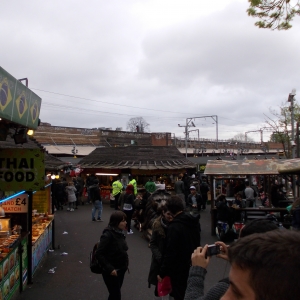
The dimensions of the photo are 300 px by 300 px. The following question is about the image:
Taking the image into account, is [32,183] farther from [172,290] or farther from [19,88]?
[172,290]

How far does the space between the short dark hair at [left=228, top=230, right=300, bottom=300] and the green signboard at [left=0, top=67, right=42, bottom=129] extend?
3.52 metres

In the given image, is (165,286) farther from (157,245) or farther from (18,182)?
(18,182)

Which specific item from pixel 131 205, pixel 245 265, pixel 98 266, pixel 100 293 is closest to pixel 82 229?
pixel 131 205

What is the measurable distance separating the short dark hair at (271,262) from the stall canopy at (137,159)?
21.8 m

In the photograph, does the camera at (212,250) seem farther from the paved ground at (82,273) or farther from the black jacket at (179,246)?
the paved ground at (82,273)

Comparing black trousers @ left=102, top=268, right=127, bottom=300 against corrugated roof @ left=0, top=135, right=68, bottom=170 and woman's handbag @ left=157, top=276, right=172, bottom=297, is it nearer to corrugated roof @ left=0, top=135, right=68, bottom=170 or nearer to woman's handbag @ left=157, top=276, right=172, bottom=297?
woman's handbag @ left=157, top=276, right=172, bottom=297

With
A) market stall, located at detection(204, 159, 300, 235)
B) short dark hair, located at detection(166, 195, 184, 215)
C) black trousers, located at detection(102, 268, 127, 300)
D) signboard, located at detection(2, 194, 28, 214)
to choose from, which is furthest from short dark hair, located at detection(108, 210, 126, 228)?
market stall, located at detection(204, 159, 300, 235)

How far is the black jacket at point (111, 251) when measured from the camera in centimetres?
479

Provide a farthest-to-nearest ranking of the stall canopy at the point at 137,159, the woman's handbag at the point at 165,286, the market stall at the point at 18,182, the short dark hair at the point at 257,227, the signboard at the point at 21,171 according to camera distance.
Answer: the stall canopy at the point at 137,159 < the signboard at the point at 21,171 < the market stall at the point at 18,182 < the woman's handbag at the point at 165,286 < the short dark hair at the point at 257,227

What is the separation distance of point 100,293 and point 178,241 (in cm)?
336

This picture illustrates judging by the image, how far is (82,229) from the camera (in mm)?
13352

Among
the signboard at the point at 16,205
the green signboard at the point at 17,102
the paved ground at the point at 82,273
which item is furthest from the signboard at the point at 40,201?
the green signboard at the point at 17,102

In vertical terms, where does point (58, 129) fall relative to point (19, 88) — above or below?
above

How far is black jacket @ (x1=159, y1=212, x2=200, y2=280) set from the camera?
4.12 meters
